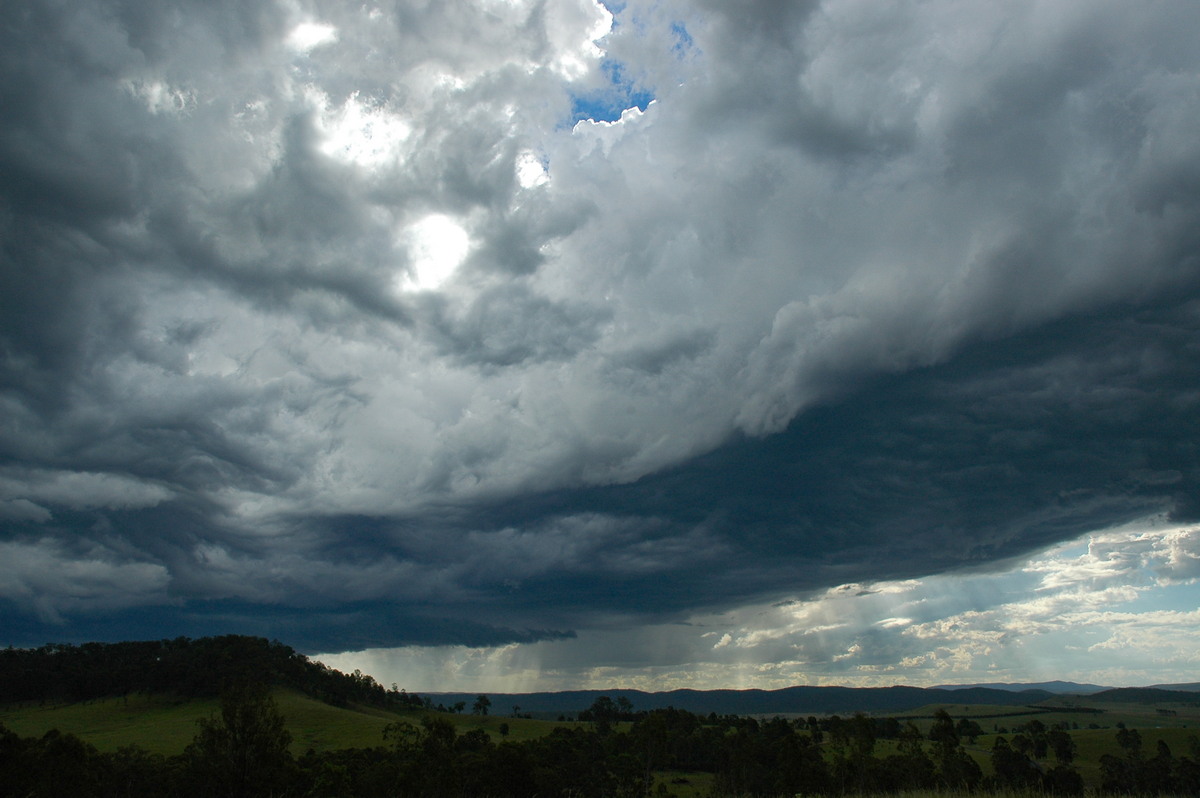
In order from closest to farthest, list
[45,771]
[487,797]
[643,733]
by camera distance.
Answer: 1. [45,771]
2. [487,797]
3. [643,733]

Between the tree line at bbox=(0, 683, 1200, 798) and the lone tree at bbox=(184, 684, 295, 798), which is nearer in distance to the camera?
the lone tree at bbox=(184, 684, 295, 798)

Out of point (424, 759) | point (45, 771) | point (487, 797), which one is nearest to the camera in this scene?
point (45, 771)

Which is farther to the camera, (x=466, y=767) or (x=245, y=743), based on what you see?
(x=466, y=767)

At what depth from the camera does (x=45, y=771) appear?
85.0m

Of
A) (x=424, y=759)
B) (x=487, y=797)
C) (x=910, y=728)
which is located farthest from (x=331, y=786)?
(x=910, y=728)

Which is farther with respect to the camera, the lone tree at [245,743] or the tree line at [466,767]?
the tree line at [466,767]

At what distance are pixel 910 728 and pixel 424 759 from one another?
8482 cm

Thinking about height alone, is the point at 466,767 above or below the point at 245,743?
below

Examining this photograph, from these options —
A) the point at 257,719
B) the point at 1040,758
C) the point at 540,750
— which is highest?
the point at 257,719

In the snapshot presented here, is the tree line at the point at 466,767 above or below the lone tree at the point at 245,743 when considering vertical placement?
below

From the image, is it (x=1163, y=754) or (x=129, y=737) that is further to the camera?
(x=129, y=737)

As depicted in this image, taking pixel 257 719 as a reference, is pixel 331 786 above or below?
below

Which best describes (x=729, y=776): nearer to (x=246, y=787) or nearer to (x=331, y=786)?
(x=331, y=786)

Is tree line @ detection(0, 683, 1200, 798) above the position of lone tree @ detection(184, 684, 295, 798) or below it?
below
